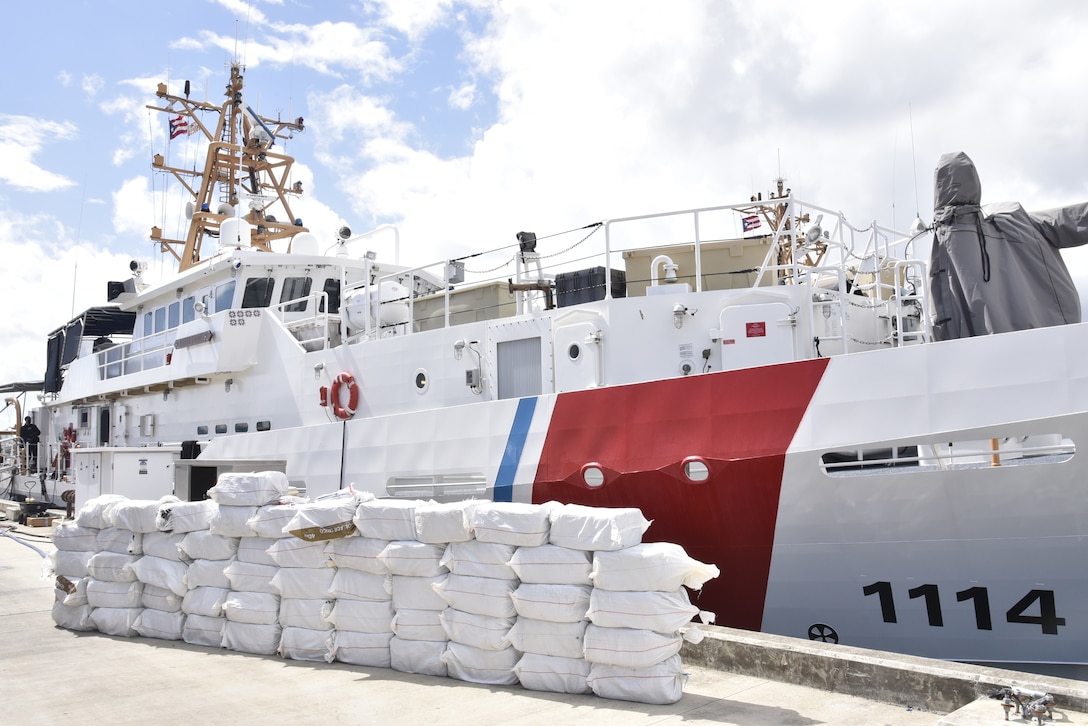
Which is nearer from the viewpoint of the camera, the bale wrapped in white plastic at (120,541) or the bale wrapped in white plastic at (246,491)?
the bale wrapped in white plastic at (246,491)

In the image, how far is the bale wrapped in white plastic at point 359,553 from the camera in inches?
223

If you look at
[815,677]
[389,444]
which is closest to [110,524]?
[389,444]

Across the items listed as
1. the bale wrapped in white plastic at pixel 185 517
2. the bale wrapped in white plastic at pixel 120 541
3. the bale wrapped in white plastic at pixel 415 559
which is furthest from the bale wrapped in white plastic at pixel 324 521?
the bale wrapped in white plastic at pixel 120 541

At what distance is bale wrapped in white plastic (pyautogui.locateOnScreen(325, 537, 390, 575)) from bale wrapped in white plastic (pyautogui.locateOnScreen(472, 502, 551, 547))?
80 centimetres

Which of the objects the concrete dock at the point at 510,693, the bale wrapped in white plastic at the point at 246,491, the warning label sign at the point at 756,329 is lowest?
the concrete dock at the point at 510,693

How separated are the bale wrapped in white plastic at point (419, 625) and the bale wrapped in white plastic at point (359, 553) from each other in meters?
0.34

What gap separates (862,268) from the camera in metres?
8.55

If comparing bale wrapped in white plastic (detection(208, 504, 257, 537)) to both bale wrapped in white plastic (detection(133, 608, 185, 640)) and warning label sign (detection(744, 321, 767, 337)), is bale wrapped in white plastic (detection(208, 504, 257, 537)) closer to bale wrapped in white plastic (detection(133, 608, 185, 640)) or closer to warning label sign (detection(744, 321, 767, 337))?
bale wrapped in white plastic (detection(133, 608, 185, 640))

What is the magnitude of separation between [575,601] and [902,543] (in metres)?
2.53

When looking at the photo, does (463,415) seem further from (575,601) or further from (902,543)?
(902,543)

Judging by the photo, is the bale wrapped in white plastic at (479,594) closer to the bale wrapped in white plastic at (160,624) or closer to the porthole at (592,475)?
the porthole at (592,475)

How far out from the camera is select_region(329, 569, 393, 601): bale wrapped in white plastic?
18.5 ft

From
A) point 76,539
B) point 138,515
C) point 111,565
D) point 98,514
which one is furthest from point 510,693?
point 76,539

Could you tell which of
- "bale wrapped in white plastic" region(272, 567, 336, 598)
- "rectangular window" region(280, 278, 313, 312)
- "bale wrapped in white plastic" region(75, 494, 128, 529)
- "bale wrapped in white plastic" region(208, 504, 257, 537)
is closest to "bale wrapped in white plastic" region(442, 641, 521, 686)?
"bale wrapped in white plastic" region(272, 567, 336, 598)
